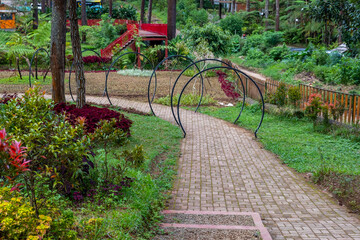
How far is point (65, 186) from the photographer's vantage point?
4.93 m

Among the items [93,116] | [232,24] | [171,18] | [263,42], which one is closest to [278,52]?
[263,42]

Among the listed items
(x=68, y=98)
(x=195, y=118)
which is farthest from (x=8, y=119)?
(x=68, y=98)

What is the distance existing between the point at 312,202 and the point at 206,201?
1.75m

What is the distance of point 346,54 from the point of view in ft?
68.6

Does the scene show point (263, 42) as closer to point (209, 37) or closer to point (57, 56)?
point (209, 37)

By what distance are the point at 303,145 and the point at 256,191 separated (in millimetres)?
3510

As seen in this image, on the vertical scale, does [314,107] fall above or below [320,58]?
below

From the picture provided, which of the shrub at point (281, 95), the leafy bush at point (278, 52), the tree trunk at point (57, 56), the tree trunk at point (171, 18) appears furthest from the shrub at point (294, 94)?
the tree trunk at point (171, 18)

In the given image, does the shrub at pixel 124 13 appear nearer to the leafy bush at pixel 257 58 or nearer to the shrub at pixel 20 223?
the leafy bush at pixel 257 58

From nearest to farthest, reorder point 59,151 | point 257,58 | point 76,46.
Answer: point 59,151
point 76,46
point 257,58

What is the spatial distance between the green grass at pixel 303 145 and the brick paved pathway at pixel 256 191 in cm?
35

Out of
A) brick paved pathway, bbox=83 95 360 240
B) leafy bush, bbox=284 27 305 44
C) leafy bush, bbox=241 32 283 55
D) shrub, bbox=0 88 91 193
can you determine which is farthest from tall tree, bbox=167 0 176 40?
→ shrub, bbox=0 88 91 193

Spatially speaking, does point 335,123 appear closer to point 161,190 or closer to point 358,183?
point 358,183

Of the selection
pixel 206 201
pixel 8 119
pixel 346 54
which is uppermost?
pixel 346 54
